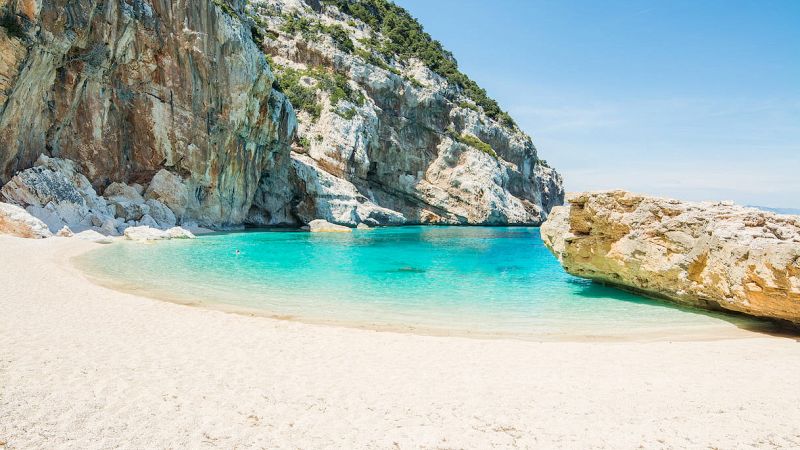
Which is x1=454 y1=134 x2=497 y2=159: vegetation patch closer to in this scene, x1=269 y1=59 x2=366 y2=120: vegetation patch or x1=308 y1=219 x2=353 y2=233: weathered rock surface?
x1=269 y1=59 x2=366 y2=120: vegetation patch

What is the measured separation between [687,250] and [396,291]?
8716 mm

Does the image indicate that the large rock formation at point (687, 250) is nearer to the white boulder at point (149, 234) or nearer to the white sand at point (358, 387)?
the white sand at point (358, 387)

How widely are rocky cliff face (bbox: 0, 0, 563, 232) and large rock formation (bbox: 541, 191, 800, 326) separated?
2718 centimetres

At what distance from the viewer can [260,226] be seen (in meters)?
49.8

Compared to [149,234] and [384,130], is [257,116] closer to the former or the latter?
[149,234]

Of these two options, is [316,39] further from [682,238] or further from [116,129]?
[682,238]

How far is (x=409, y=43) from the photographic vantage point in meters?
79.5

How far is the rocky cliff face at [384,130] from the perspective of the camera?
56219 mm

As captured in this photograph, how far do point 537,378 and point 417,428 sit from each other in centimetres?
265

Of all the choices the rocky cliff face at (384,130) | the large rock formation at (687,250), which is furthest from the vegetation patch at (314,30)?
the large rock formation at (687,250)

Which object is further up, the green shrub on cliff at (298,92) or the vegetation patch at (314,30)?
→ the vegetation patch at (314,30)

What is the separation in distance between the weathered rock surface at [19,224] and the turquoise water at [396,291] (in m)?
3.64

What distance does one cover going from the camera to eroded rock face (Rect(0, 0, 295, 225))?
2436 centimetres

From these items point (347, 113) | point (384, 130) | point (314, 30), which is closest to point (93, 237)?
point (347, 113)
